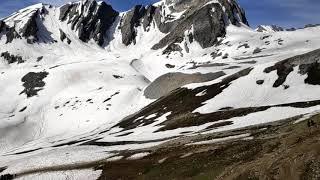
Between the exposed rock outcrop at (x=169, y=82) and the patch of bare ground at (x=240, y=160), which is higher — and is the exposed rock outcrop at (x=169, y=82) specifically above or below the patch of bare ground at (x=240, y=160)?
below

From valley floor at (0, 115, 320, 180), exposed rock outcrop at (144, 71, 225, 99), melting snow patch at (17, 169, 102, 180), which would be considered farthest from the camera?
exposed rock outcrop at (144, 71, 225, 99)

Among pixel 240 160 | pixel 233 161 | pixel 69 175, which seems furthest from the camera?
pixel 69 175

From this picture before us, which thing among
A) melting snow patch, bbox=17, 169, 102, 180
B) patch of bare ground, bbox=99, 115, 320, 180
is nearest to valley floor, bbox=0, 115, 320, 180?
patch of bare ground, bbox=99, 115, 320, 180

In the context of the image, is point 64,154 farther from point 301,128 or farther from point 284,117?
point 301,128

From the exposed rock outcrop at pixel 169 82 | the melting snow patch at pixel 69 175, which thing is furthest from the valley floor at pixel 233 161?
the exposed rock outcrop at pixel 169 82

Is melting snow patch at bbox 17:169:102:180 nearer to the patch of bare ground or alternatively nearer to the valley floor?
the valley floor

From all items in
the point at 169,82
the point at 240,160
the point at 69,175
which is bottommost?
the point at 169,82

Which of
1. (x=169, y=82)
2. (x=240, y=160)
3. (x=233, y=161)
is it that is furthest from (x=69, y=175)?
(x=169, y=82)

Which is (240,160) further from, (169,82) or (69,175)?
(169,82)

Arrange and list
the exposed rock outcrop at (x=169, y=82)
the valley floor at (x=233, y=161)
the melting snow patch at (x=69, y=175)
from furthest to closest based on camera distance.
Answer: the exposed rock outcrop at (x=169, y=82) < the melting snow patch at (x=69, y=175) < the valley floor at (x=233, y=161)

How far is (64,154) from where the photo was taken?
8112cm

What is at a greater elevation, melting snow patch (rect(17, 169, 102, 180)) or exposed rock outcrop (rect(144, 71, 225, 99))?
melting snow patch (rect(17, 169, 102, 180))

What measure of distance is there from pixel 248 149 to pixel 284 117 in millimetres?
30399

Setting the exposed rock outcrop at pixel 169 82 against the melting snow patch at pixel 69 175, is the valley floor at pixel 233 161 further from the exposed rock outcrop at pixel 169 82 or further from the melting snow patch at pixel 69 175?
the exposed rock outcrop at pixel 169 82
